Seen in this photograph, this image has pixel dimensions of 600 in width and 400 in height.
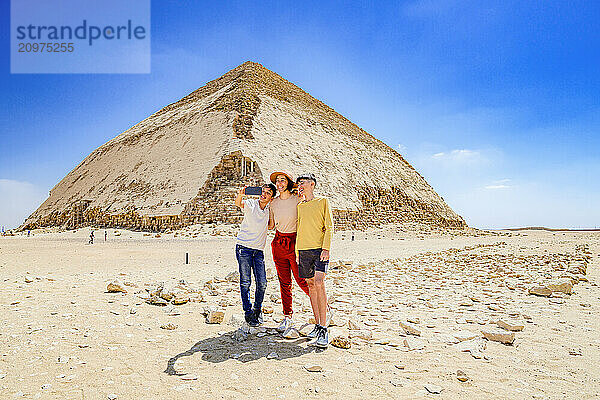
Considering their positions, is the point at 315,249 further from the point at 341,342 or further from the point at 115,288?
the point at 115,288

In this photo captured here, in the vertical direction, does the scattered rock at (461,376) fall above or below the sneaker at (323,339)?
below

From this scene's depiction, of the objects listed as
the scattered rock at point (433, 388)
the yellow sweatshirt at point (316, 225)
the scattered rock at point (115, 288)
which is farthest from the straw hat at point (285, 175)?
the scattered rock at point (115, 288)

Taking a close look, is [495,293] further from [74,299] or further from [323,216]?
[74,299]

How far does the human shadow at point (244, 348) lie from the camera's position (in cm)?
314

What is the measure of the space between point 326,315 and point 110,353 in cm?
198

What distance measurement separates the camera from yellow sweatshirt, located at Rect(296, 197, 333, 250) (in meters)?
3.53

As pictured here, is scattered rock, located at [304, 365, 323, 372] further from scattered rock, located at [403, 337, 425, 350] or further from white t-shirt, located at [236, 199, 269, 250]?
white t-shirt, located at [236, 199, 269, 250]

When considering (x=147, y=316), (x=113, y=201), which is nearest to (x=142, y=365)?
(x=147, y=316)

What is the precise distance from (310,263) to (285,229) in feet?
1.56

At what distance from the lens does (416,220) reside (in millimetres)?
39688

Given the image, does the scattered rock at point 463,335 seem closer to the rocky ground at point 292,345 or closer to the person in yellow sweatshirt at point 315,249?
the rocky ground at point 292,345

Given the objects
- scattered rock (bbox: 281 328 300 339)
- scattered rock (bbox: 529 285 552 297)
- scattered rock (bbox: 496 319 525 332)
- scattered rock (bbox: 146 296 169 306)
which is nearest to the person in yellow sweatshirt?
scattered rock (bbox: 281 328 300 339)

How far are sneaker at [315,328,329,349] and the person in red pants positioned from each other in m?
0.45

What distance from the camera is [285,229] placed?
150 inches
